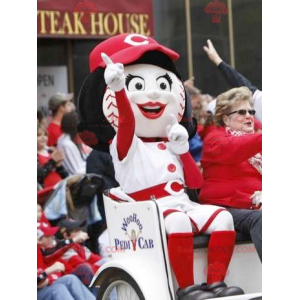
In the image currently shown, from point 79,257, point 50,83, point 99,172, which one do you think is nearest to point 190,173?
point 79,257

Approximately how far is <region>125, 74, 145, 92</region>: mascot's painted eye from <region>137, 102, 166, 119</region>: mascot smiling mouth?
0.22 ft

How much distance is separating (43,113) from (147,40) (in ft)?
6.52

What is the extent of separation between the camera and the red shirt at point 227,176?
3762mm

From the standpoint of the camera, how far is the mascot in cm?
348

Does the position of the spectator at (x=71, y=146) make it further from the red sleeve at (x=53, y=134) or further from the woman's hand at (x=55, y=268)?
the woman's hand at (x=55, y=268)

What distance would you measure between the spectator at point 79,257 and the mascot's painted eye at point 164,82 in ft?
4.28

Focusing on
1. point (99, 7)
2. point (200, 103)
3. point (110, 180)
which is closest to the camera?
point (99, 7)

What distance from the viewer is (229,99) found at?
3.85 meters

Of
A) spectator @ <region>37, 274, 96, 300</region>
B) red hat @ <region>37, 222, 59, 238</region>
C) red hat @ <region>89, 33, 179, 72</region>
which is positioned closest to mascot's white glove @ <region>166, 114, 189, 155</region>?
red hat @ <region>89, 33, 179, 72</region>

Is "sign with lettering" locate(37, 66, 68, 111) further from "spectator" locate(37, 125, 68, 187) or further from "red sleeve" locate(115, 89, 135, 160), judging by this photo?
"red sleeve" locate(115, 89, 135, 160)

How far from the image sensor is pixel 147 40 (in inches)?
149
